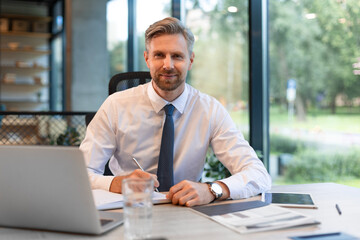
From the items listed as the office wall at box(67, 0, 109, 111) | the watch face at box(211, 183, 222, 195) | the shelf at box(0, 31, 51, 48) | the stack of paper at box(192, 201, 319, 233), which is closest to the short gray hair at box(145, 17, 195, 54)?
the watch face at box(211, 183, 222, 195)

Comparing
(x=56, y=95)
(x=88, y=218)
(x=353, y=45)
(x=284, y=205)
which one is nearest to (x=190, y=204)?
(x=284, y=205)

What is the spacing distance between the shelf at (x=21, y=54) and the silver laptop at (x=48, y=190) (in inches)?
352

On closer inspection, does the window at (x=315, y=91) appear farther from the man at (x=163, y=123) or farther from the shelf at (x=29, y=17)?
the shelf at (x=29, y=17)

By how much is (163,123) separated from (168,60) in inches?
11.5

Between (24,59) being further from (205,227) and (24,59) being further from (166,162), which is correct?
(205,227)

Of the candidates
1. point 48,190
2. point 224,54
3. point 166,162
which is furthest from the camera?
point 224,54

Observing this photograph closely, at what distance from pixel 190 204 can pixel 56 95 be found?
29.6 ft

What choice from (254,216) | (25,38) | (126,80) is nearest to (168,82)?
(126,80)

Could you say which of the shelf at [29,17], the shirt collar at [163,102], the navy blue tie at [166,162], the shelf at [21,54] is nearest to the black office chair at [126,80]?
the shirt collar at [163,102]

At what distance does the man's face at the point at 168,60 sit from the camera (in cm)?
196

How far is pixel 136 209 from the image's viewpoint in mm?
1115

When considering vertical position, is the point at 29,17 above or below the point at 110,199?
above

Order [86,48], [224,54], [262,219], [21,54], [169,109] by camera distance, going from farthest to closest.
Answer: [21,54] → [86,48] → [224,54] → [169,109] → [262,219]

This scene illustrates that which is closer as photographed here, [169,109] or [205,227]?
[205,227]
